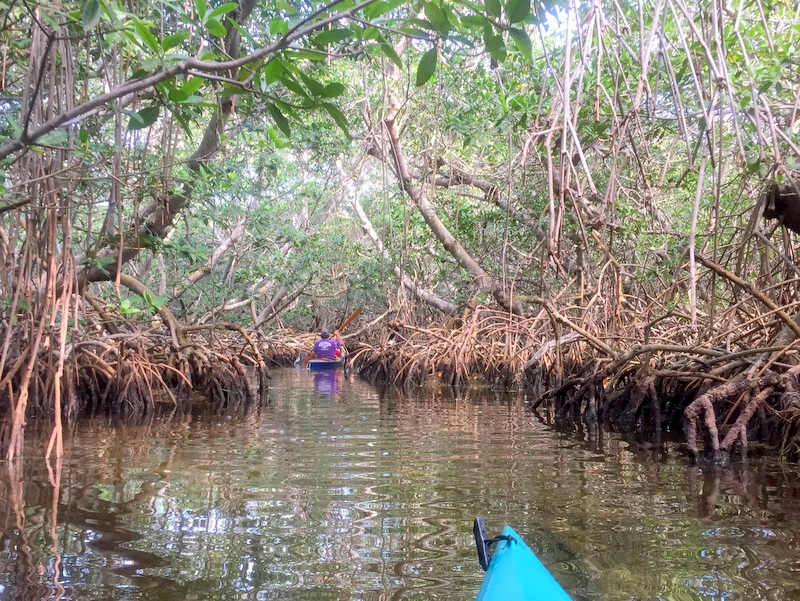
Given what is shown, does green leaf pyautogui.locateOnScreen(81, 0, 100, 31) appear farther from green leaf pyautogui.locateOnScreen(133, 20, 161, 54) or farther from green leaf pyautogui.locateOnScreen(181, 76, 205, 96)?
green leaf pyautogui.locateOnScreen(181, 76, 205, 96)

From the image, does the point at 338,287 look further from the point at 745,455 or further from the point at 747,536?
the point at 747,536

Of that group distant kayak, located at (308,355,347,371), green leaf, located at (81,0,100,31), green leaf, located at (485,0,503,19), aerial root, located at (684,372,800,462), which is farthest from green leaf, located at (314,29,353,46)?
distant kayak, located at (308,355,347,371)

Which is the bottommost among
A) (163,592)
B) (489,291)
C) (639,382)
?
(163,592)

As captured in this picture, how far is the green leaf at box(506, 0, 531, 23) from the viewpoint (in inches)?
62.0

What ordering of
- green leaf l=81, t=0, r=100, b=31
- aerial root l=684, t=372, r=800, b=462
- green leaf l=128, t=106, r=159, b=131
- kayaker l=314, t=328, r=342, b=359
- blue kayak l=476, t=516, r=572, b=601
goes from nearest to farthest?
blue kayak l=476, t=516, r=572, b=601
green leaf l=81, t=0, r=100, b=31
green leaf l=128, t=106, r=159, b=131
aerial root l=684, t=372, r=800, b=462
kayaker l=314, t=328, r=342, b=359

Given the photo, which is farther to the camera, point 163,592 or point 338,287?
point 338,287

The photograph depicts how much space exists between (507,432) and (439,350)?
14.2 feet

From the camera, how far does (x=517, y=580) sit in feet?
4.35

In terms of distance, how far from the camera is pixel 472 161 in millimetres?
10008

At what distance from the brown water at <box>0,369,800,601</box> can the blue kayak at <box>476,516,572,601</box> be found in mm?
363

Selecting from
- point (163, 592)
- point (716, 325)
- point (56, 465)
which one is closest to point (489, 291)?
point (716, 325)

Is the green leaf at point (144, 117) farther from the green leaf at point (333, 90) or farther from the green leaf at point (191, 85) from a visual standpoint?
the green leaf at point (333, 90)

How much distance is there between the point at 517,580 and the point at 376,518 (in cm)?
116

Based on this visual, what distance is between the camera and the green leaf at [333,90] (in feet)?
5.67
